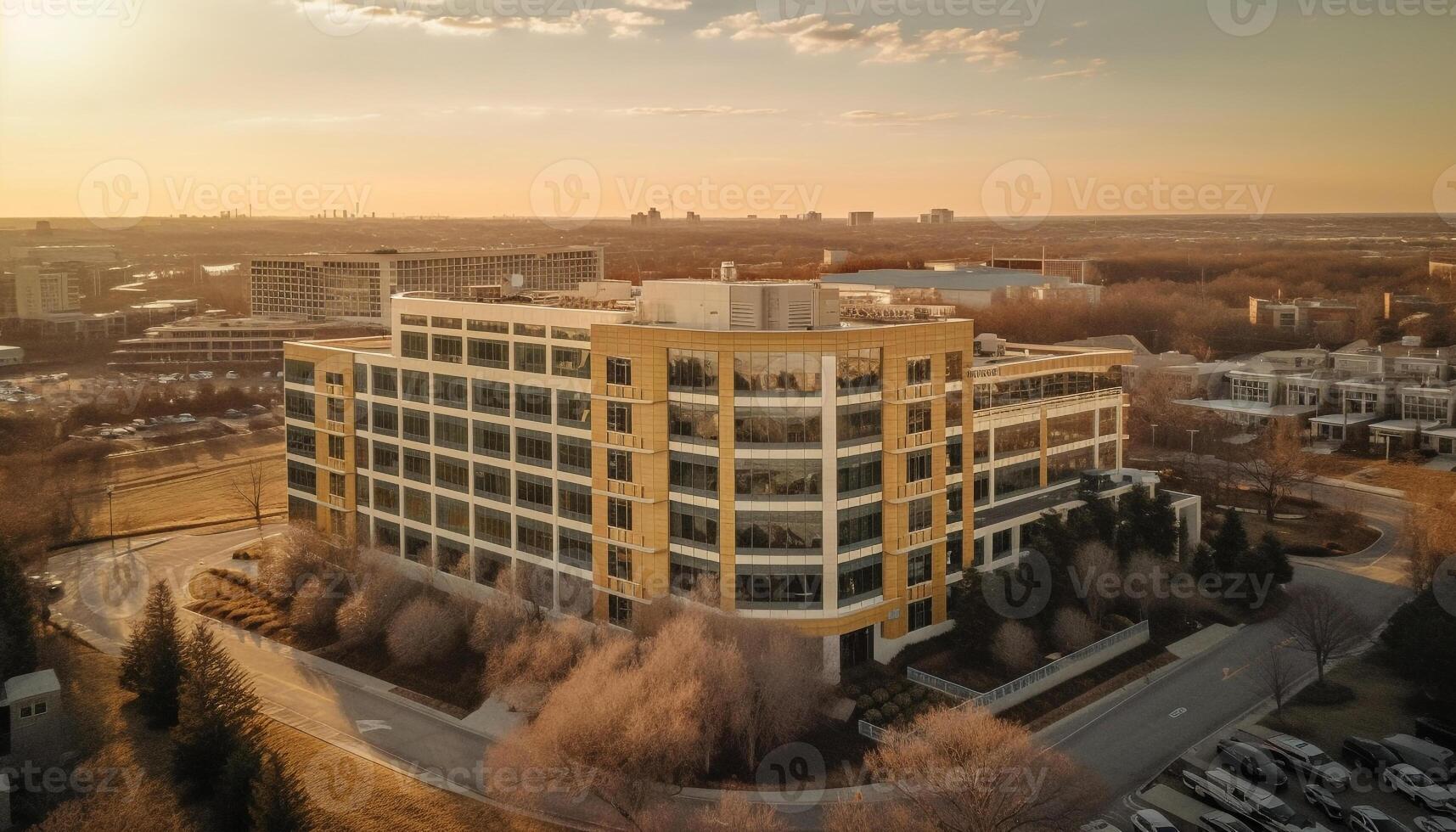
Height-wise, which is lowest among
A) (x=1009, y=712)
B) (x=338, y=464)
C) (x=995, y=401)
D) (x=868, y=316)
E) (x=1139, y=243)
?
(x=1009, y=712)

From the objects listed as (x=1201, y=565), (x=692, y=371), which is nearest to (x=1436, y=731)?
(x=1201, y=565)

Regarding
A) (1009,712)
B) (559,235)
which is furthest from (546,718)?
(559,235)

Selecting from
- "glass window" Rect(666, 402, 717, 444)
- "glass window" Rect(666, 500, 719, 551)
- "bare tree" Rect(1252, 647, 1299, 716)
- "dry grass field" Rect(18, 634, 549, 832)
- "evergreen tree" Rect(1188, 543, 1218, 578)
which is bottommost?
"dry grass field" Rect(18, 634, 549, 832)

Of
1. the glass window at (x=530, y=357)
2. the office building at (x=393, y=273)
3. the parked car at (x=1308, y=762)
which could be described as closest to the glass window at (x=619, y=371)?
the glass window at (x=530, y=357)

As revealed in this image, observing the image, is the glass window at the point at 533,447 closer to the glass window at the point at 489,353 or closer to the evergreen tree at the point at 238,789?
the glass window at the point at 489,353

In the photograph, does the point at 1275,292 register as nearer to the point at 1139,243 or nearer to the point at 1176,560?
the point at 1139,243

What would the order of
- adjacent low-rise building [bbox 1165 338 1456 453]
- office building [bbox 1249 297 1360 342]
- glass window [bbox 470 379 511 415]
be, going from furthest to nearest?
office building [bbox 1249 297 1360 342] → adjacent low-rise building [bbox 1165 338 1456 453] → glass window [bbox 470 379 511 415]

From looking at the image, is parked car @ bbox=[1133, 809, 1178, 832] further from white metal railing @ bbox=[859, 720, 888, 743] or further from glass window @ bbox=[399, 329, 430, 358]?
glass window @ bbox=[399, 329, 430, 358]

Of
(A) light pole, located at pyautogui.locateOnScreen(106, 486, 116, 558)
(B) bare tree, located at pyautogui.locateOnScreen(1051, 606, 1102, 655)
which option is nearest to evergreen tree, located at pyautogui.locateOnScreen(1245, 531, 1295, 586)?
(B) bare tree, located at pyautogui.locateOnScreen(1051, 606, 1102, 655)
